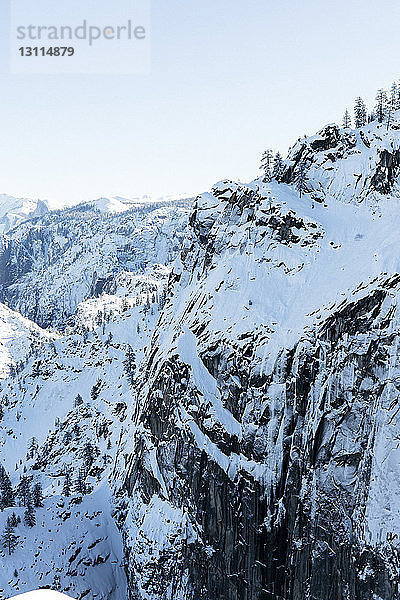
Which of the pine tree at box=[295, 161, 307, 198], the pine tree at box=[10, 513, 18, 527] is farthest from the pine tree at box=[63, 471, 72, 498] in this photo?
the pine tree at box=[295, 161, 307, 198]

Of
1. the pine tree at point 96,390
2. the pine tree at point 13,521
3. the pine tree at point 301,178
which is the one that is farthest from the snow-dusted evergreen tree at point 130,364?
the pine tree at point 301,178

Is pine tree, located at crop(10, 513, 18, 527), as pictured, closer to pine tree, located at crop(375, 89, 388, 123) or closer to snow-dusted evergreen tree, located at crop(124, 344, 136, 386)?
snow-dusted evergreen tree, located at crop(124, 344, 136, 386)

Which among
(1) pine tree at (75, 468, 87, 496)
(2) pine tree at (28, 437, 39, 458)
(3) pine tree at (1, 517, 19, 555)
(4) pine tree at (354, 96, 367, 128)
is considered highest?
(4) pine tree at (354, 96, 367, 128)

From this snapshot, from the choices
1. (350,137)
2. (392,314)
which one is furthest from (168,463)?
(350,137)

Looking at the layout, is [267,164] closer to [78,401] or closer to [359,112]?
[359,112]

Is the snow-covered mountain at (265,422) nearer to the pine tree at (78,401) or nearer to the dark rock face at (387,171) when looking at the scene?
the dark rock face at (387,171)

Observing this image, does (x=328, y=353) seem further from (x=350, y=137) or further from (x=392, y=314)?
(x=350, y=137)
